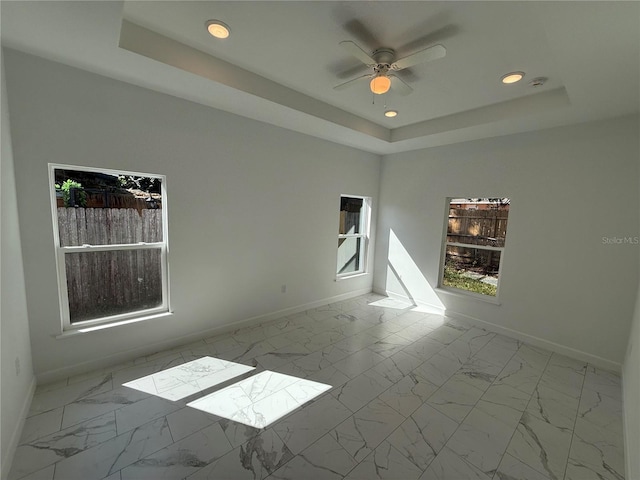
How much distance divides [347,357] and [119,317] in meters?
2.37

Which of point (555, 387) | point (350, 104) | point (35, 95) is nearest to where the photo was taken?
point (35, 95)

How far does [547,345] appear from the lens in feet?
10.6

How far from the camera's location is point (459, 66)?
89.5 inches

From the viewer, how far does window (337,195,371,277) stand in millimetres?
4727

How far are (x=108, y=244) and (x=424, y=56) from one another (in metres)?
3.15

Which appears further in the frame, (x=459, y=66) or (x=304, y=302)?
(x=304, y=302)

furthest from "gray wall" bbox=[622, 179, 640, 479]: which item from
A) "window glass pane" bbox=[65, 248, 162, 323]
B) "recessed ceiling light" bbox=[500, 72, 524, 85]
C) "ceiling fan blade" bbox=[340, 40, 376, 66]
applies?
"window glass pane" bbox=[65, 248, 162, 323]

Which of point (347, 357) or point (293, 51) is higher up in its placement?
point (293, 51)

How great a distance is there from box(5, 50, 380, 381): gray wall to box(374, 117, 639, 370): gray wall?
5.86ft

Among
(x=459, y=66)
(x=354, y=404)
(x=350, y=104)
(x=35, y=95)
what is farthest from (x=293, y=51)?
(x=354, y=404)

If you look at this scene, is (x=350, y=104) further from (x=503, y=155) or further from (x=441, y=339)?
(x=441, y=339)

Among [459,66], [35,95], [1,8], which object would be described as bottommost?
[35,95]

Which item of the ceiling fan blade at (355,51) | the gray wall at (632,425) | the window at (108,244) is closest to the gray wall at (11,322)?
the window at (108,244)

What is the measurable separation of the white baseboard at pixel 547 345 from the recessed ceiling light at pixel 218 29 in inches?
173
